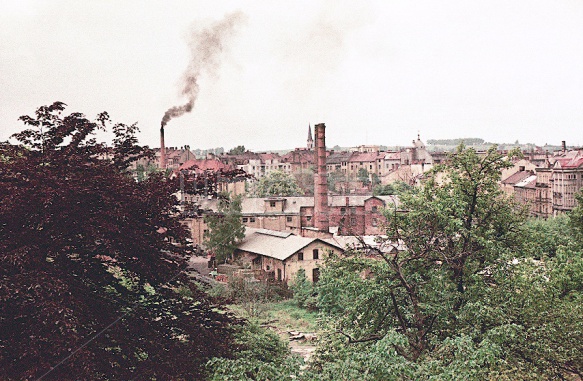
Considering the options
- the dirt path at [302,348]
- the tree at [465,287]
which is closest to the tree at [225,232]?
the dirt path at [302,348]

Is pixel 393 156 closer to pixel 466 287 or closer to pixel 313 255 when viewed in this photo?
pixel 313 255

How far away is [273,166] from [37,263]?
374ft

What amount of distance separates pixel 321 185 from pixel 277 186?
29.1 m

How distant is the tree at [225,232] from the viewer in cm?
4691

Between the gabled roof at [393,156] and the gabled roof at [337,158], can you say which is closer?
the gabled roof at [393,156]

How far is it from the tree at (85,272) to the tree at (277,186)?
6897cm

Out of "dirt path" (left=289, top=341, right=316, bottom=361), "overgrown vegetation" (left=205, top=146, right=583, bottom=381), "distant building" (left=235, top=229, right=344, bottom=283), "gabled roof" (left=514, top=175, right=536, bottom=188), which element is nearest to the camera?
"overgrown vegetation" (left=205, top=146, right=583, bottom=381)

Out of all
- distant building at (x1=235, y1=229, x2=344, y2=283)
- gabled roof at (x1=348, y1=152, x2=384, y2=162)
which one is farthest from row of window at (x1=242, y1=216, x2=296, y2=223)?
gabled roof at (x1=348, y1=152, x2=384, y2=162)

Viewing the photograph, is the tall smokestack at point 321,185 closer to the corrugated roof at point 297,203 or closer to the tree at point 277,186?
the corrugated roof at point 297,203

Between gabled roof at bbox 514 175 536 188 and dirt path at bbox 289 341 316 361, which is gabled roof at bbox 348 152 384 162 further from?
dirt path at bbox 289 341 316 361

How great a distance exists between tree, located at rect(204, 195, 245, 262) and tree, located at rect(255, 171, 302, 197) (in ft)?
101

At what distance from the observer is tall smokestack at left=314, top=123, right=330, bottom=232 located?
50094 mm

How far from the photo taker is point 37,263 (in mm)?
8109

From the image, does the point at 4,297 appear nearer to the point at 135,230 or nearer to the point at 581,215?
the point at 135,230
